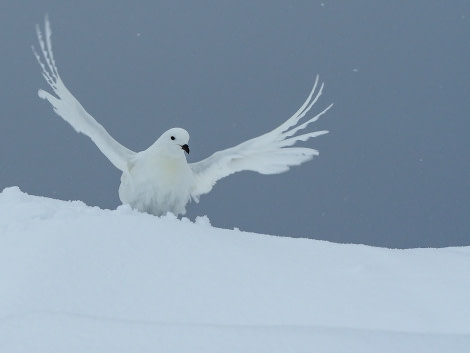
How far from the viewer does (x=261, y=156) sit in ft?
18.8

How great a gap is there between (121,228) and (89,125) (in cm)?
177

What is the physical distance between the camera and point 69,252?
3.61 m

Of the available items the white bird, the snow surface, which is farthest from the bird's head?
the snow surface

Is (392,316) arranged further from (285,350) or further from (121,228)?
(121,228)

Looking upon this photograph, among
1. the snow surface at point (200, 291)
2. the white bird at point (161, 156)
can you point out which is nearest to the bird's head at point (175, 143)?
the white bird at point (161, 156)

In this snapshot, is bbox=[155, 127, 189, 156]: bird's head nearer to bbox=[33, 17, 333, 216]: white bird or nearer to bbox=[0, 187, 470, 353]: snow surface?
bbox=[33, 17, 333, 216]: white bird

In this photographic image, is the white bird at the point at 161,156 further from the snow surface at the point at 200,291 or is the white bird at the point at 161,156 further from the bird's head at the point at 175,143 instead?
the snow surface at the point at 200,291

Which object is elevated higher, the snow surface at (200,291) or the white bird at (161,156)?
the white bird at (161,156)

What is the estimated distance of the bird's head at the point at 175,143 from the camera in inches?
216

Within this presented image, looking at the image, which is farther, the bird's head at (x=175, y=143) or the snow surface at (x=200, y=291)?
the bird's head at (x=175, y=143)

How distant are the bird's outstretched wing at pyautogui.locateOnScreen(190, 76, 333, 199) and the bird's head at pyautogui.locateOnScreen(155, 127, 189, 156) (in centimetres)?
46

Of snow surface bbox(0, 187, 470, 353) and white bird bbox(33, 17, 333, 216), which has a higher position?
white bird bbox(33, 17, 333, 216)

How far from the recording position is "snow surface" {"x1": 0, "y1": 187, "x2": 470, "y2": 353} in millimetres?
2707

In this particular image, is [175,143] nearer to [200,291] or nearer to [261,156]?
[261,156]
